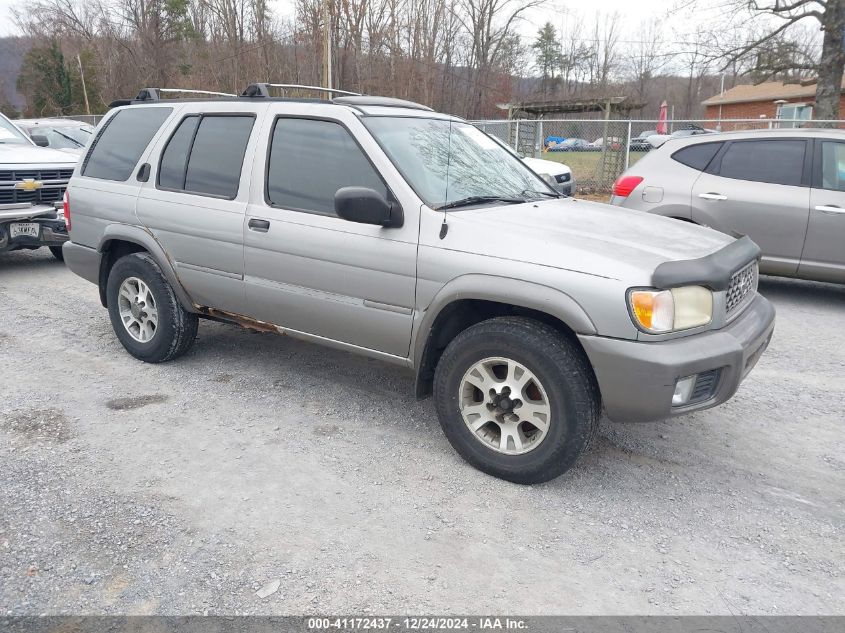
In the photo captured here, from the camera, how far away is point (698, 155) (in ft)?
24.4

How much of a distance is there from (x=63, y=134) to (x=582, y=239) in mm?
12580

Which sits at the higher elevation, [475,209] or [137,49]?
[137,49]

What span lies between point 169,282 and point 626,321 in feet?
10.6

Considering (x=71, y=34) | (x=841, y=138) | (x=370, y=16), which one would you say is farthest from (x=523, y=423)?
(x=71, y=34)

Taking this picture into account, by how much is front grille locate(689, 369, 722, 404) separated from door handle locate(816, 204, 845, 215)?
14.4 ft

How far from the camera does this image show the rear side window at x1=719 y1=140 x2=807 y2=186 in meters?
6.98

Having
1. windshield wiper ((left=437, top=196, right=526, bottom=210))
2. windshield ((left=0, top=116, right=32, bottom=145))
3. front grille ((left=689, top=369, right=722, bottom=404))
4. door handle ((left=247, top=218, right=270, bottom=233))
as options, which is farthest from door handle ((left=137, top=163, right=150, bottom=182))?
windshield ((left=0, top=116, right=32, bottom=145))

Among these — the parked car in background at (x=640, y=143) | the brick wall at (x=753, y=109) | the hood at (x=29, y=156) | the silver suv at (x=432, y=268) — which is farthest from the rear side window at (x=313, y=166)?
the brick wall at (x=753, y=109)

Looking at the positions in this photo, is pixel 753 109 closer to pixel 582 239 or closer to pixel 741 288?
pixel 741 288

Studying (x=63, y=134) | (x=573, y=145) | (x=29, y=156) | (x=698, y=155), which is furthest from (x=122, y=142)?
(x=573, y=145)

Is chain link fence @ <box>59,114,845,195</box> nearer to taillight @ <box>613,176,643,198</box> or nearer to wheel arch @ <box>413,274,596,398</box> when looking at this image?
taillight @ <box>613,176,643,198</box>

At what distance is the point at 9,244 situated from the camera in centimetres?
782

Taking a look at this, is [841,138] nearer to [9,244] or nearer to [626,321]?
[626,321]

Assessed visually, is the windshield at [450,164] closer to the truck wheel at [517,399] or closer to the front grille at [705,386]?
the truck wheel at [517,399]
